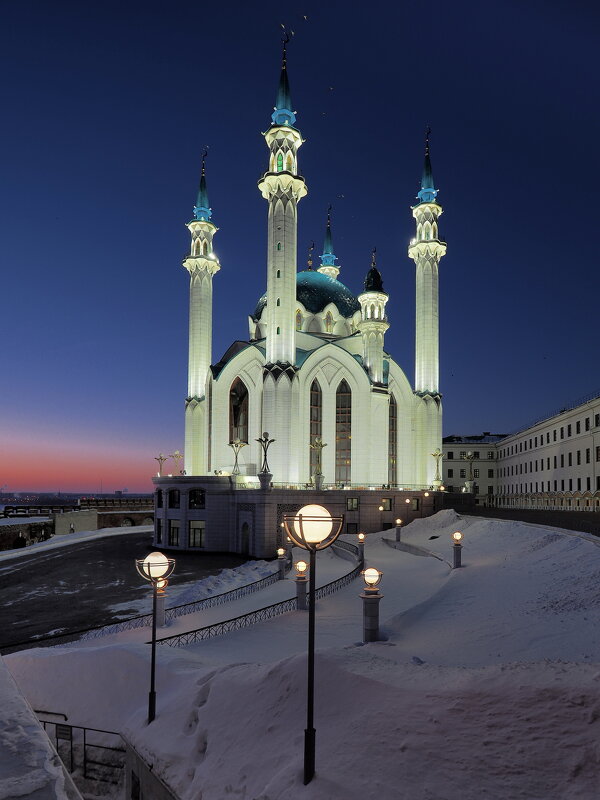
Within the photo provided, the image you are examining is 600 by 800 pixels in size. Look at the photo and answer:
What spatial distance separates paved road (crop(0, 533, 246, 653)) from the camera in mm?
25094

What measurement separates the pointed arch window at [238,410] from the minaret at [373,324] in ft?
46.6

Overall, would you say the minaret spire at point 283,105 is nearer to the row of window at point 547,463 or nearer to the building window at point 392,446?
the building window at point 392,446

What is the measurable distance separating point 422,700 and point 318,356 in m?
51.0

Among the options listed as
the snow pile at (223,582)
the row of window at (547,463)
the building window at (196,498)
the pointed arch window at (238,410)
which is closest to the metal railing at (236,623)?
the snow pile at (223,582)

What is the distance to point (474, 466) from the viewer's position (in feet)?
316

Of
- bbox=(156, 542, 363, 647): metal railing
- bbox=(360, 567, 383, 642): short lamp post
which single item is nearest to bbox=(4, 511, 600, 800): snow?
bbox=(360, 567, 383, 642): short lamp post

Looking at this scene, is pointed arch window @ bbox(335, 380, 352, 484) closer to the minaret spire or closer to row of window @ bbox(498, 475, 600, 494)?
row of window @ bbox(498, 475, 600, 494)

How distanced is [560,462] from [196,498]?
4193cm

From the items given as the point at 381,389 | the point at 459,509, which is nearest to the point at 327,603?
the point at 459,509

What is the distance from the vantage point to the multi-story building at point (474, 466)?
94750mm

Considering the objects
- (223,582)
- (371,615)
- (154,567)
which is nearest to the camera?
(154,567)

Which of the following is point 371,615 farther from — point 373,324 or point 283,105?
point 283,105

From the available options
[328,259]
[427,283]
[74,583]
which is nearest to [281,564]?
[74,583]

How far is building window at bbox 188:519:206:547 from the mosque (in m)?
0.18
